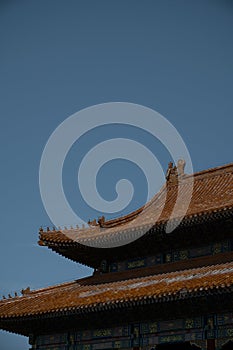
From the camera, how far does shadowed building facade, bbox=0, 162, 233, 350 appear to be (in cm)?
1639

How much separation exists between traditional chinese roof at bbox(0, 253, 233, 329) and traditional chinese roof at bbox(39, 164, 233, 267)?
1.55 meters

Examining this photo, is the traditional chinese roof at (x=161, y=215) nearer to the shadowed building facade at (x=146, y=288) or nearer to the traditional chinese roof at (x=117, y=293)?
the shadowed building facade at (x=146, y=288)

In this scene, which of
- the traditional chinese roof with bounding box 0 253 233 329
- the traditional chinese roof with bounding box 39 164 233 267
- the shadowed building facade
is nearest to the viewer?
the traditional chinese roof with bounding box 0 253 233 329

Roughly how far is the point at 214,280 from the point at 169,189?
8.88 metres

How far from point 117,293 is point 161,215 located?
3894mm

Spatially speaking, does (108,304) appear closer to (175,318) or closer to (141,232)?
(175,318)

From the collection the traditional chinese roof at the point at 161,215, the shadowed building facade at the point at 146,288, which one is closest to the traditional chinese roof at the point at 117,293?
the shadowed building facade at the point at 146,288

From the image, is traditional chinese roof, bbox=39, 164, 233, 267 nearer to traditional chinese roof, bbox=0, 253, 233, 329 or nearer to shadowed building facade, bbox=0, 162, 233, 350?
shadowed building facade, bbox=0, 162, 233, 350

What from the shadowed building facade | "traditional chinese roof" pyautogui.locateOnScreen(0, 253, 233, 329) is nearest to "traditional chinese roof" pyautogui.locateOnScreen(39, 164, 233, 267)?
the shadowed building facade

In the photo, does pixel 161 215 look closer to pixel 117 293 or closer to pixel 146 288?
pixel 146 288

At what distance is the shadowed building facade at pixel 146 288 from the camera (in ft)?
53.8

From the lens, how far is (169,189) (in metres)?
24.2

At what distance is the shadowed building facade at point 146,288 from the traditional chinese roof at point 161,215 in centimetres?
4

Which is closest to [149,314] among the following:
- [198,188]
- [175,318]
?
[175,318]
